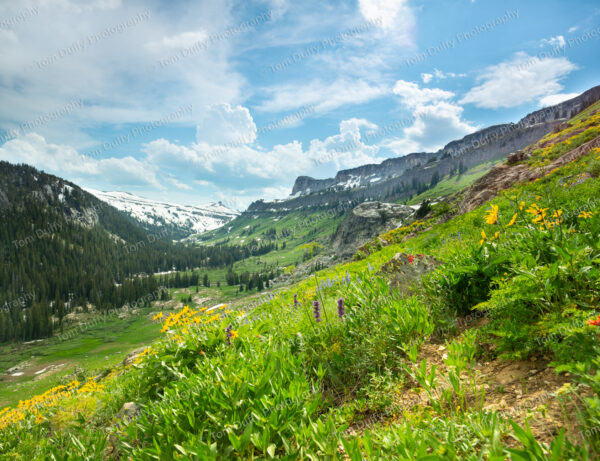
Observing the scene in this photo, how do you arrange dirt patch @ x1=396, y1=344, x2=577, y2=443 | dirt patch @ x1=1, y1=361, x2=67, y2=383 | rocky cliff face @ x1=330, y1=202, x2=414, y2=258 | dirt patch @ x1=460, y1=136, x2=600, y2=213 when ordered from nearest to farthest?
dirt patch @ x1=396, y1=344, x2=577, y2=443 → dirt patch @ x1=460, y1=136, x2=600, y2=213 → dirt patch @ x1=1, y1=361, x2=67, y2=383 → rocky cliff face @ x1=330, y1=202, x2=414, y2=258

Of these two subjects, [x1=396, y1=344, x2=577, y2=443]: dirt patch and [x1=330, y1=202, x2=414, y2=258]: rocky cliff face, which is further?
[x1=330, y1=202, x2=414, y2=258]: rocky cliff face

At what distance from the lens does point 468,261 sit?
14.7 ft

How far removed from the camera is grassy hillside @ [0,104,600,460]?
2.03 m

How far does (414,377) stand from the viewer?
A: 275 cm

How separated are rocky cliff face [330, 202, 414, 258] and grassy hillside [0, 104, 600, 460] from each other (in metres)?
119

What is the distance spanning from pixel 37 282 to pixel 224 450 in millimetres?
219538

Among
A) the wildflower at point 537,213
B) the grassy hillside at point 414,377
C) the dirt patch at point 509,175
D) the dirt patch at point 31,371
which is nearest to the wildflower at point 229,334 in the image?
the grassy hillside at point 414,377

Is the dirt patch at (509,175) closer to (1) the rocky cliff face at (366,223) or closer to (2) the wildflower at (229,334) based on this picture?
(2) the wildflower at (229,334)

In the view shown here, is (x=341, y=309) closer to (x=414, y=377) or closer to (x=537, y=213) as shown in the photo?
(x=414, y=377)

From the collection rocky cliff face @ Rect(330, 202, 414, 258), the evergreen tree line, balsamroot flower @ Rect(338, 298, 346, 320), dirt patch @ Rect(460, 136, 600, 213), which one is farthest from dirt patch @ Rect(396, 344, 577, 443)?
the evergreen tree line

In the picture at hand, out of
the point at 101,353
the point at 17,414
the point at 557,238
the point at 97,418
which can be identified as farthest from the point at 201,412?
the point at 101,353

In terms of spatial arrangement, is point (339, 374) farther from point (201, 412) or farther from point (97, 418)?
point (97, 418)

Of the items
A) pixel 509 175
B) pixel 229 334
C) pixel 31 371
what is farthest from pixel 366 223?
pixel 31 371

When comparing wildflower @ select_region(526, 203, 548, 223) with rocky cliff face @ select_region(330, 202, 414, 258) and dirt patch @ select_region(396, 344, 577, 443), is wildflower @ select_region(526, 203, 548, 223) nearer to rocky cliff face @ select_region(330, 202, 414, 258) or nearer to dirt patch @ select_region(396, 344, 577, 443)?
dirt patch @ select_region(396, 344, 577, 443)
